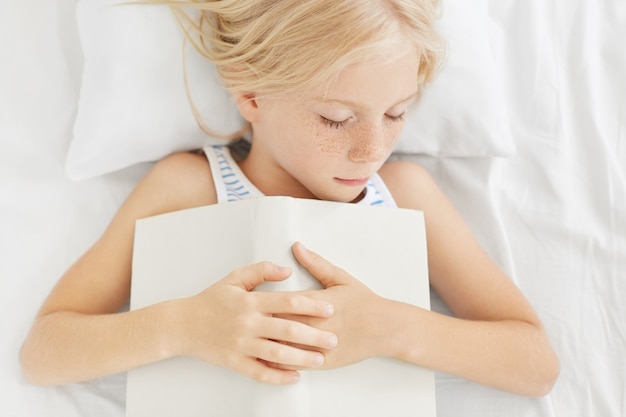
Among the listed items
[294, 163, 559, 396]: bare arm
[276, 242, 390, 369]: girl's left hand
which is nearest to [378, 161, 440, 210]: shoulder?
[294, 163, 559, 396]: bare arm

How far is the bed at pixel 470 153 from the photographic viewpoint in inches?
42.8

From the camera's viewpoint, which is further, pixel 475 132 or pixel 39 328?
pixel 475 132

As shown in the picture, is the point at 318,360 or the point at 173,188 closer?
the point at 318,360

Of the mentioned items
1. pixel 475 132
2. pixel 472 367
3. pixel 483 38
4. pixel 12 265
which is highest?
pixel 483 38

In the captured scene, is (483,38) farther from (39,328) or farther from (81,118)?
(39,328)

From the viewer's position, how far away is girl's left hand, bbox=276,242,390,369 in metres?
0.94

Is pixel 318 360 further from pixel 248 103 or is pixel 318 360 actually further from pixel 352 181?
pixel 248 103

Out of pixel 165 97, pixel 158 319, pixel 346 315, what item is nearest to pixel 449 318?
pixel 346 315

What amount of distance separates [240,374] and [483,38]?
0.65 meters

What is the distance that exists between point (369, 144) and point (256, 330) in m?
0.27

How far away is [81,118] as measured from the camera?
45.6 inches

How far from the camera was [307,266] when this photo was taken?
3.13 feet

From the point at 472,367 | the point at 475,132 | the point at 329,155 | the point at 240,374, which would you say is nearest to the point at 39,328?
the point at 240,374

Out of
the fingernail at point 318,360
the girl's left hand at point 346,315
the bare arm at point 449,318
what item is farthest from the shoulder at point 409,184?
the fingernail at point 318,360
